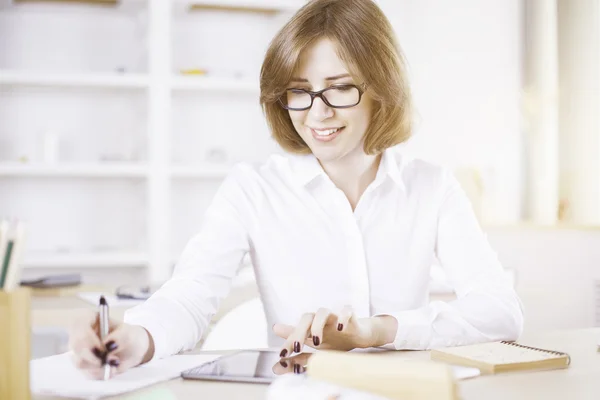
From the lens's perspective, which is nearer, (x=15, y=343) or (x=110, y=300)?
(x=15, y=343)

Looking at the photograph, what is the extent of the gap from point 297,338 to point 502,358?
31 cm

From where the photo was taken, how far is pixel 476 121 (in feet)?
14.7

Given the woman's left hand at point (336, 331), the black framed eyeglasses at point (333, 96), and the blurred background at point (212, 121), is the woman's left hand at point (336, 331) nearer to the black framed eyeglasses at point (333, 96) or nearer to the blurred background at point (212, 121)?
the black framed eyeglasses at point (333, 96)

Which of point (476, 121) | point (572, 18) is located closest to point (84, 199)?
point (476, 121)

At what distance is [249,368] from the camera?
1.06 m

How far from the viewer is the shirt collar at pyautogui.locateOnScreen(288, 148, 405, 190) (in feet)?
5.43

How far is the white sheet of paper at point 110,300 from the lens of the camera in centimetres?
190

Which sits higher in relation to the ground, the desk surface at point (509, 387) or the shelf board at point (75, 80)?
the shelf board at point (75, 80)

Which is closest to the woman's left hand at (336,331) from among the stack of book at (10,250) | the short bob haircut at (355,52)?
the short bob haircut at (355,52)

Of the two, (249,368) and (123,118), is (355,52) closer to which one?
(249,368)

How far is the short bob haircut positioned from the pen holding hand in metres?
0.67

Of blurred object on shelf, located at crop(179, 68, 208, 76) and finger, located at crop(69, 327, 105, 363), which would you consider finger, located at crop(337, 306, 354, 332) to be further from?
blurred object on shelf, located at crop(179, 68, 208, 76)

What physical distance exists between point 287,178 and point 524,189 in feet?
10.4

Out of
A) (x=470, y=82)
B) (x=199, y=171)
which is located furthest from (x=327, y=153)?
(x=470, y=82)
